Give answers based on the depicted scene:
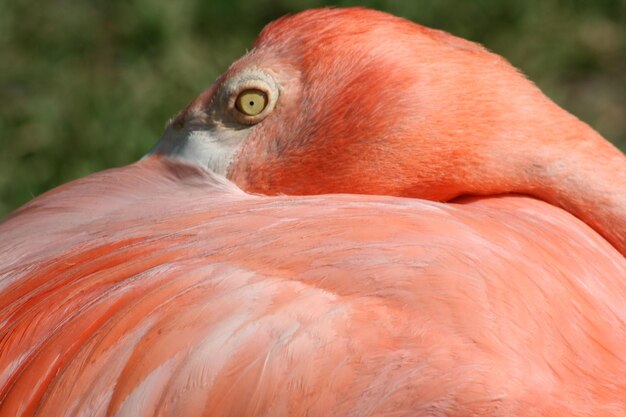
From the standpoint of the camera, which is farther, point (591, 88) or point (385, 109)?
point (591, 88)

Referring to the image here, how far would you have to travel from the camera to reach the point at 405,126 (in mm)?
2064

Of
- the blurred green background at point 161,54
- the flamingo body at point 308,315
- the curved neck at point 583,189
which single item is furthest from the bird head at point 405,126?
the blurred green background at point 161,54

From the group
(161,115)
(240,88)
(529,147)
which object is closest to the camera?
(529,147)

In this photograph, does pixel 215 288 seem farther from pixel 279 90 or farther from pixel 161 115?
pixel 161 115

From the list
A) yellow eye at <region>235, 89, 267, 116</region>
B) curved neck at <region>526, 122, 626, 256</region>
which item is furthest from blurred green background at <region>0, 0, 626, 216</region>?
curved neck at <region>526, 122, 626, 256</region>

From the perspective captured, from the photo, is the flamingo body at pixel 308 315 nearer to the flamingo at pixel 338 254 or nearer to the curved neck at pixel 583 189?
the flamingo at pixel 338 254

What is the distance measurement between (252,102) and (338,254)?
2.13 ft

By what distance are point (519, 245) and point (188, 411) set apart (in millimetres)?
639

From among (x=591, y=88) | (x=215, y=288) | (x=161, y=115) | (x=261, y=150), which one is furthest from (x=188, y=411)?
(x=591, y=88)

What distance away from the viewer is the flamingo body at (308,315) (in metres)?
1.50

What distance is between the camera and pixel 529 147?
2.07 metres

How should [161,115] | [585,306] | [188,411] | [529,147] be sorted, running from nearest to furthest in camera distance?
[188,411], [585,306], [529,147], [161,115]

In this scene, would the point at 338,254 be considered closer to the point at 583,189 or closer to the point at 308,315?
the point at 308,315

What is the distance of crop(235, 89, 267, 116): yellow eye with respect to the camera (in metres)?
2.18
